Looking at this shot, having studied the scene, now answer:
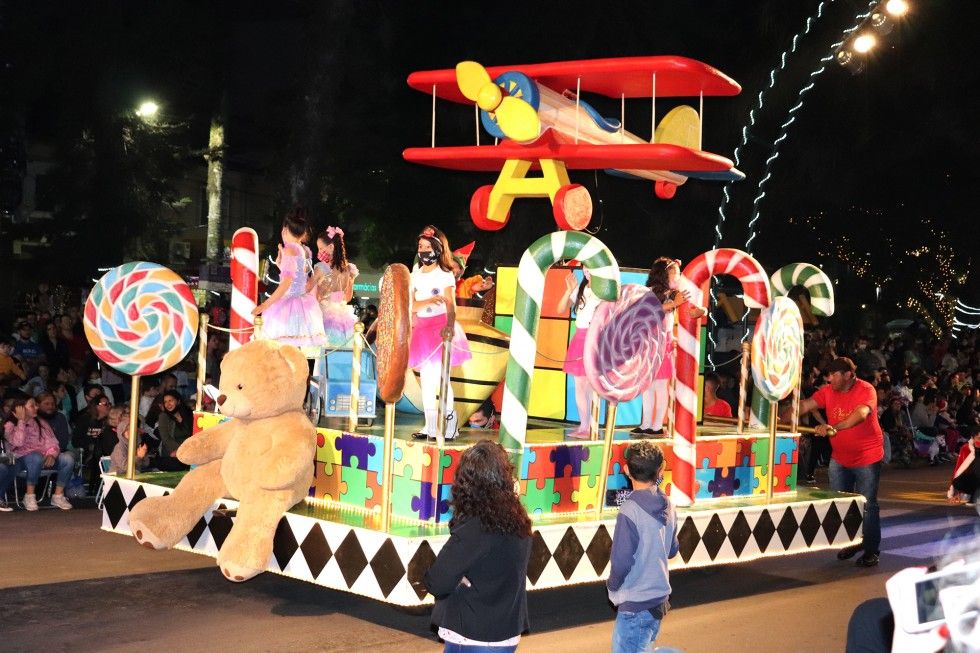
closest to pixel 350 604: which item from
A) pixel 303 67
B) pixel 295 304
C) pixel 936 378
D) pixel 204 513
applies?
pixel 204 513

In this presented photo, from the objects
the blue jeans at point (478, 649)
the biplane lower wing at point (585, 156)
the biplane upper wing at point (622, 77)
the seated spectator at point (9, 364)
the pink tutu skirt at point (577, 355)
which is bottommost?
the blue jeans at point (478, 649)

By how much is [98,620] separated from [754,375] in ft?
17.6

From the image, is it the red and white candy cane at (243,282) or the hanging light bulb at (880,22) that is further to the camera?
the hanging light bulb at (880,22)

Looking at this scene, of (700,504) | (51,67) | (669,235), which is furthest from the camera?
(669,235)

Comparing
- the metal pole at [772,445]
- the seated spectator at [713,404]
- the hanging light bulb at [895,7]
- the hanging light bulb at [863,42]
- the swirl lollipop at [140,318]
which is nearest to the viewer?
the swirl lollipop at [140,318]

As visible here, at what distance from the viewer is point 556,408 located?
10.5 m

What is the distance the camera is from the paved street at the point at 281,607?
7.86m

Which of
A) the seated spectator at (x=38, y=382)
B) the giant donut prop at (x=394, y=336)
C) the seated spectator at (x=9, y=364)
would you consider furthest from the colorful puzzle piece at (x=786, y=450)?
the seated spectator at (x=38, y=382)

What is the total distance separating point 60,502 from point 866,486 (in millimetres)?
7843

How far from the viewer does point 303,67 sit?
68.9 ft

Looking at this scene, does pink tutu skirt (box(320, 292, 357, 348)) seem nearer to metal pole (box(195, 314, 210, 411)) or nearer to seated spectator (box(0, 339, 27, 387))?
metal pole (box(195, 314, 210, 411))

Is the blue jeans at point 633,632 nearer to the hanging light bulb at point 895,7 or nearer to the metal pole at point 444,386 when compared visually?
the metal pole at point 444,386

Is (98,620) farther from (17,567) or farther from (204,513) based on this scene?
(17,567)

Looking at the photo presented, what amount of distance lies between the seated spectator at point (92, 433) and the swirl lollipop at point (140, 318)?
453cm
